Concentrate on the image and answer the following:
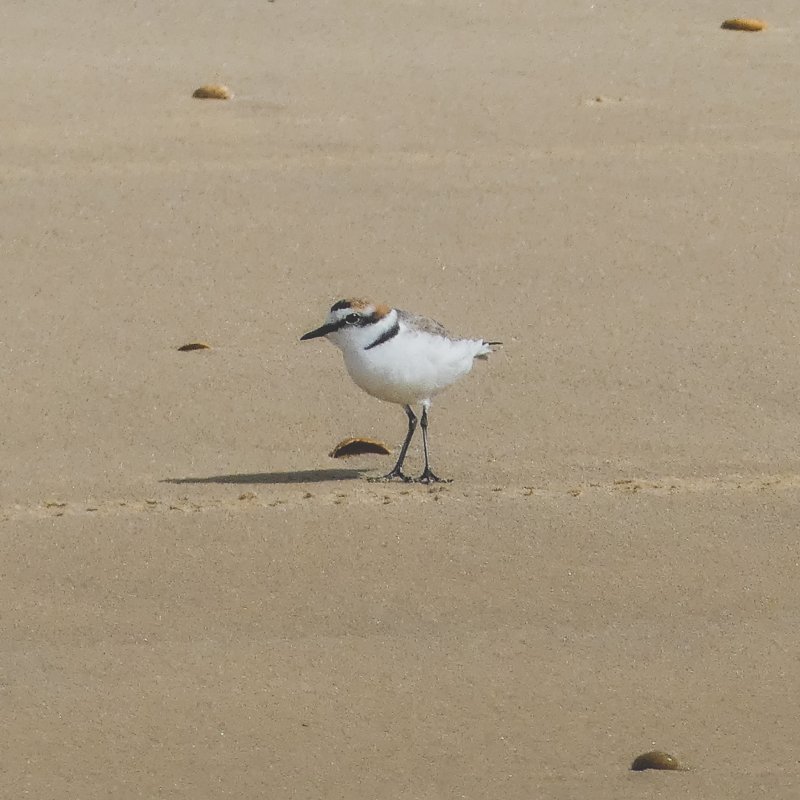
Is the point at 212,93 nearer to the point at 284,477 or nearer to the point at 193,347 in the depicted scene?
the point at 193,347

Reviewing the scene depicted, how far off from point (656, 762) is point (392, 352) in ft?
7.30

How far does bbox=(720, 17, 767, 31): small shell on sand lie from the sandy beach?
113mm

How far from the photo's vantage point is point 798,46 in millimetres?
10945

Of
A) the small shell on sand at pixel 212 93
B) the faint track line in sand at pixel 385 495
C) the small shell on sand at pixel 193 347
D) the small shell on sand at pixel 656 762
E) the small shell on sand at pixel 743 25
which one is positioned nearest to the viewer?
the small shell on sand at pixel 656 762

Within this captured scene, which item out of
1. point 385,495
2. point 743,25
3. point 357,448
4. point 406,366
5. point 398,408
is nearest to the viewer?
point 385,495

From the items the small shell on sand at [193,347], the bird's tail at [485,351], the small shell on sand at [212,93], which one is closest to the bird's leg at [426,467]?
the bird's tail at [485,351]

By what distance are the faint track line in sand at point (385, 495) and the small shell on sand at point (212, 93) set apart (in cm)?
440

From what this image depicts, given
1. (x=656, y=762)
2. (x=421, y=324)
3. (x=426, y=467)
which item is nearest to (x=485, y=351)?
(x=421, y=324)

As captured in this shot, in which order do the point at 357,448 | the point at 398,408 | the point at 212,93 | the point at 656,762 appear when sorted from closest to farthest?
the point at 656,762
the point at 357,448
the point at 398,408
the point at 212,93

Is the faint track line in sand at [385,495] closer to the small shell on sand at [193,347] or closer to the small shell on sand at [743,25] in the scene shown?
the small shell on sand at [193,347]

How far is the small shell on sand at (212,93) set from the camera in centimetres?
1013

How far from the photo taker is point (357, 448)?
674cm

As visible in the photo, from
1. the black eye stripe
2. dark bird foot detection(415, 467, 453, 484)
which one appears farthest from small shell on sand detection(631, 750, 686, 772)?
the black eye stripe

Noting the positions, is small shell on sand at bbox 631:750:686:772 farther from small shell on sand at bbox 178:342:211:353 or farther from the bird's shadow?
small shell on sand at bbox 178:342:211:353
